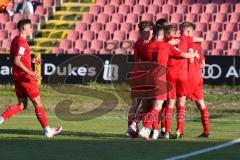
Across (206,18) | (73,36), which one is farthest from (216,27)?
(73,36)

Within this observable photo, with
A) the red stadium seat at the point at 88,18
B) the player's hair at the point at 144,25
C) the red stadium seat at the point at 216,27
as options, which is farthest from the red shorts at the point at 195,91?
the red stadium seat at the point at 88,18

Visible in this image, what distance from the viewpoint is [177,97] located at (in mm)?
14672

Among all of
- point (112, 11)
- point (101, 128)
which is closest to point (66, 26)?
point (112, 11)

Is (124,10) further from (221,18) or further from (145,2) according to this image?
(221,18)

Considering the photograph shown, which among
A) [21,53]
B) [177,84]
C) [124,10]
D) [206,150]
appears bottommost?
[206,150]

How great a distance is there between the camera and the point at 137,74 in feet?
48.2

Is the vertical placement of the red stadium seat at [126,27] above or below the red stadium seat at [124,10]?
below

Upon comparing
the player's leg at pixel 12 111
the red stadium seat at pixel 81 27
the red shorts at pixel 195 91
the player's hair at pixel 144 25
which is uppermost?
the player's hair at pixel 144 25

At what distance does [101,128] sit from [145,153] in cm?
454

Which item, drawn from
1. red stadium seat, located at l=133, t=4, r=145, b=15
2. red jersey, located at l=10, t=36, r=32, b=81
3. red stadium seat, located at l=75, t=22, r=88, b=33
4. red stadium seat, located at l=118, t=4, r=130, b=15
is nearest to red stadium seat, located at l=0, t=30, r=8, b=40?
red stadium seat, located at l=75, t=22, r=88, b=33

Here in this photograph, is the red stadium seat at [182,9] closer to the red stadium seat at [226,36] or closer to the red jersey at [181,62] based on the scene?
the red stadium seat at [226,36]

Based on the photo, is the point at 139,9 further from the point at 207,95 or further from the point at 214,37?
the point at 207,95

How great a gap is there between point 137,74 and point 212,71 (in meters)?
12.5

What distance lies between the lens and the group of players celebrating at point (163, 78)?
45.8 ft
